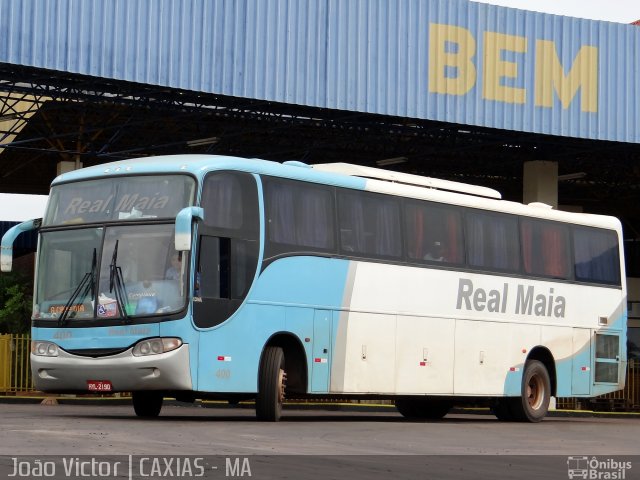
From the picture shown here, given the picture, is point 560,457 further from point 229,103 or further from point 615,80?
point 615,80

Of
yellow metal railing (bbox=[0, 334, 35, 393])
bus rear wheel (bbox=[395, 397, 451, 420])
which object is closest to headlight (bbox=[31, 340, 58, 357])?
bus rear wheel (bbox=[395, 397, 451, 420])

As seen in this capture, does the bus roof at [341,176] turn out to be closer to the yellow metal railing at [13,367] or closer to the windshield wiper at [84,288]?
the windshield wiper at [84,288]

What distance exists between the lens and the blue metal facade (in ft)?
85.4

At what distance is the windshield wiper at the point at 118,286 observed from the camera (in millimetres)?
17297

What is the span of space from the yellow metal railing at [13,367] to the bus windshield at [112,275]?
38.1 ft

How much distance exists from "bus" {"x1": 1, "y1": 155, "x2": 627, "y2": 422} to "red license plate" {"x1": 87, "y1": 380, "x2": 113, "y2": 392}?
22 mm

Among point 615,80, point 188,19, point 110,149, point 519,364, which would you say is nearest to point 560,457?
point 519,364

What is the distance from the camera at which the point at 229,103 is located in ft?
96.1

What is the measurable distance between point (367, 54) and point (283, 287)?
12019mm

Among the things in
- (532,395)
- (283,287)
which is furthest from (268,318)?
(532,395)

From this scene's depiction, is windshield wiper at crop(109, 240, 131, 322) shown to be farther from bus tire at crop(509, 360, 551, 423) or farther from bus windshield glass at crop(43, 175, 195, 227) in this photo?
bus tire at crop(509, 360, 551, 423)

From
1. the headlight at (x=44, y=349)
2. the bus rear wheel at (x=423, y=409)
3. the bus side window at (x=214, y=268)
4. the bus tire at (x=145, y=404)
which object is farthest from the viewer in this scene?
the bus rear wheel at (x=423, y=409)

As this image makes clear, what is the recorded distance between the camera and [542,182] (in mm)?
35344
